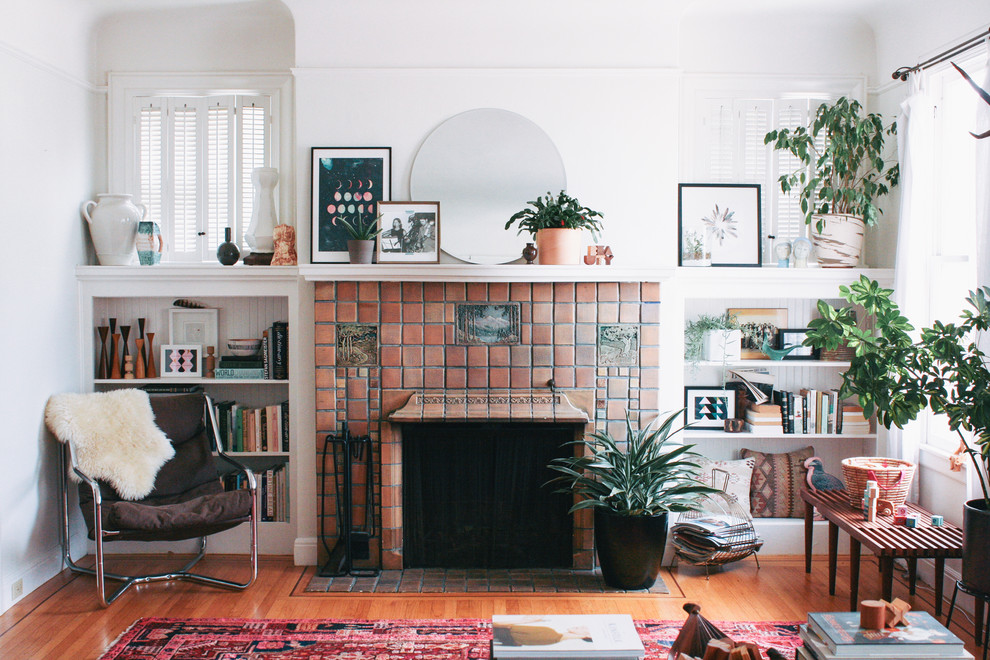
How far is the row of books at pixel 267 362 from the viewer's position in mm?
3504

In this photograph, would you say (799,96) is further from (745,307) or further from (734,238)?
(745,307)

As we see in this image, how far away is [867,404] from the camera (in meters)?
2.78

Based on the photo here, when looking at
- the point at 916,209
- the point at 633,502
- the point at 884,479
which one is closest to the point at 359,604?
the point at 633,502

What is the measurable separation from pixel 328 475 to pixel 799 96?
315cm

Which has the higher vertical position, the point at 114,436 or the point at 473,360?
the point at 473,360

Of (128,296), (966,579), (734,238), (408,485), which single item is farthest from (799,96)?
(128,296)

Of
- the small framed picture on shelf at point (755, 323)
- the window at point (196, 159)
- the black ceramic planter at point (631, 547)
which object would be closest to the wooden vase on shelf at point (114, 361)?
the window at point (196, 159)

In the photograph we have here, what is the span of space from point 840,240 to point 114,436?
3.66m

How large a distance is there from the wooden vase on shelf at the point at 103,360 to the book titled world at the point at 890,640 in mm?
3402

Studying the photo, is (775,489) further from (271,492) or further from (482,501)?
(271,492)

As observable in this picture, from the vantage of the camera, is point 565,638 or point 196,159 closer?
point 565,638

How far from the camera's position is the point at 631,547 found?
3035 millimetres

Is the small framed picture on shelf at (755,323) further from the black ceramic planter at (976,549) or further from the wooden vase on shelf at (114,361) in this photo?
the wooden vase on shelf at (114,361)

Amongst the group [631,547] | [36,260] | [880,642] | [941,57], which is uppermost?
[941,57]
